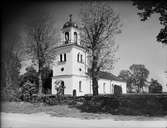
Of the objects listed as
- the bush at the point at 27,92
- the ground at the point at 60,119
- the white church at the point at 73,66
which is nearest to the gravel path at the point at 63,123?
the ground at the point at 60,119

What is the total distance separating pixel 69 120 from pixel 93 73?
4.59 ft

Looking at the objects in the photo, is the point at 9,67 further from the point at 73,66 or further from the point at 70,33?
the point at 73,66

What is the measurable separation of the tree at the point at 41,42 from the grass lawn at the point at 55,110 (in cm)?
42

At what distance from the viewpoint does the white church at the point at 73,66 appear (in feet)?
16.2

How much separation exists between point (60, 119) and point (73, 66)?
221cm

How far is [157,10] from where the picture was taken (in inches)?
166

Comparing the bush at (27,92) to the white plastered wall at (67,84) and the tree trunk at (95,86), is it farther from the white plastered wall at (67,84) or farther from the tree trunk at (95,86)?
the tree trunk at (95,86)

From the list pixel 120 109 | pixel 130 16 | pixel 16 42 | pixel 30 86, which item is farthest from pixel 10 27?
pixel 120 109

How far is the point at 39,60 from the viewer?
4801 millimetres

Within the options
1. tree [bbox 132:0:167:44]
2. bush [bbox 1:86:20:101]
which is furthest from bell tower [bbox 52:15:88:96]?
tree [bbox 132:0:167:44]

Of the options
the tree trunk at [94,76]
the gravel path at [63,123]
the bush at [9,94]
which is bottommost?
the gravel path at [63,123]

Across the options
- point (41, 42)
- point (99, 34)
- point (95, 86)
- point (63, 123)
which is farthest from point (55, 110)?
point (99, 34)

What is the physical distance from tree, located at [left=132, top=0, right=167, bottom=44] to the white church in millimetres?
1380

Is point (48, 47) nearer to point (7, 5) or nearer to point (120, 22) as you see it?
point (7, 5)
